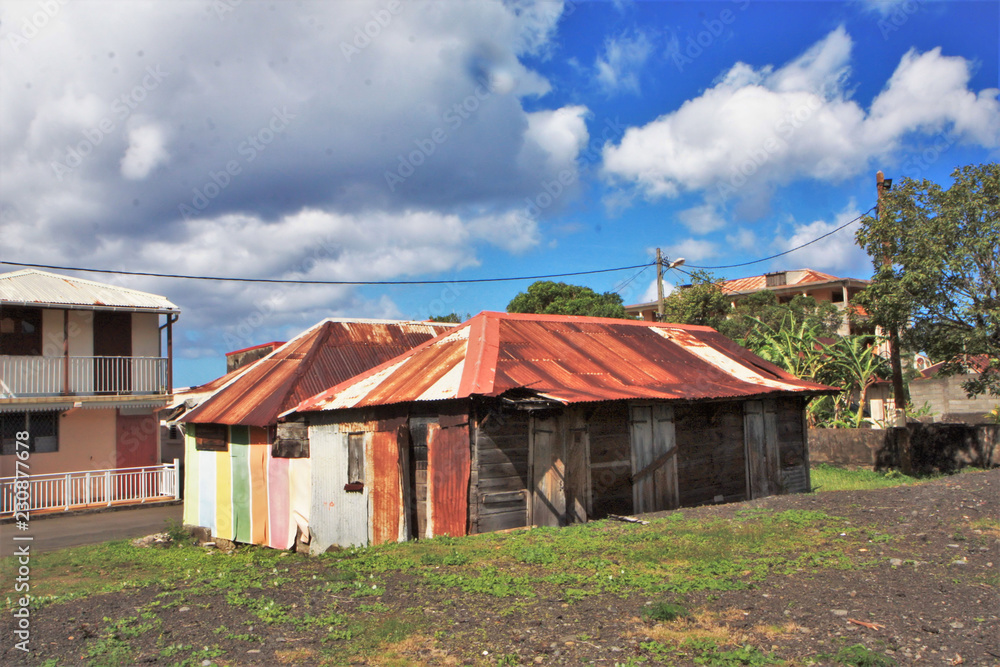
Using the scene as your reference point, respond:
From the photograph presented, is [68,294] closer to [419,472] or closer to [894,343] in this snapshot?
[419,472]

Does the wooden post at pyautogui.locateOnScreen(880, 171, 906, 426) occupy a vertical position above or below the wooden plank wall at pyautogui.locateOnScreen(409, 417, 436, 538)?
above

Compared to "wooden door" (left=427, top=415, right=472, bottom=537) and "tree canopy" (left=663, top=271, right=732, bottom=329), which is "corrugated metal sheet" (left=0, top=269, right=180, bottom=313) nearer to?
"wooden door" (left=427, top=415, right=472, bottom=537)

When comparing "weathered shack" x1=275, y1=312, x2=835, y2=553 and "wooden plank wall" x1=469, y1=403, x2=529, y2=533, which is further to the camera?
"weathered shack" x1=275, y1=312, x2=835, y2=553

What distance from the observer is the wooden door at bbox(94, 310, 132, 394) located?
2205 centimetres

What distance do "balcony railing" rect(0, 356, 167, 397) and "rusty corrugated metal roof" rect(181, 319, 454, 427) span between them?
22.0 feet

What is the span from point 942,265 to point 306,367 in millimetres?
14447

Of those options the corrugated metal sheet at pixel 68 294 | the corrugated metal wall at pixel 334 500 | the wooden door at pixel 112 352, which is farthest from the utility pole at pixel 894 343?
the wooden door at pixel 112 352

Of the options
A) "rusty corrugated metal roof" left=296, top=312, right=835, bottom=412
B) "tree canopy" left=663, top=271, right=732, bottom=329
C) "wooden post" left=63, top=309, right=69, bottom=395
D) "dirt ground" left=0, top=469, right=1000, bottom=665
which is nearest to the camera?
"dirt ground" left=0, top=469, right=1000, bottom=665

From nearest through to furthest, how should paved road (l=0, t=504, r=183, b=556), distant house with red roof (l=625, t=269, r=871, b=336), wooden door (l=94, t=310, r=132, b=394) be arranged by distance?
paved road (l=0, t=504, r=183, b=556) < wooden door (l=94, t=310, r=132, b=394) < distant house with red roof (l=625, t=269, r=871, b=336)

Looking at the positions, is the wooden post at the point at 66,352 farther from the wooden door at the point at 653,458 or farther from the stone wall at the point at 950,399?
the stone wall at the point at 950,399

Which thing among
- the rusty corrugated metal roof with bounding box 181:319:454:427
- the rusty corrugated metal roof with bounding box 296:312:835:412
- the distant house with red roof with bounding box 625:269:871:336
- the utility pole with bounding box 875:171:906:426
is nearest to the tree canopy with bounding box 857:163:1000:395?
the utility pole with bounding box 875:171:906:426

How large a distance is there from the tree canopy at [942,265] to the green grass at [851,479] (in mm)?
2979

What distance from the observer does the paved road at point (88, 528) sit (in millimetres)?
15992

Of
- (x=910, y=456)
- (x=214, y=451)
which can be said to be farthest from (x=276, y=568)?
(x=910, y=456)
